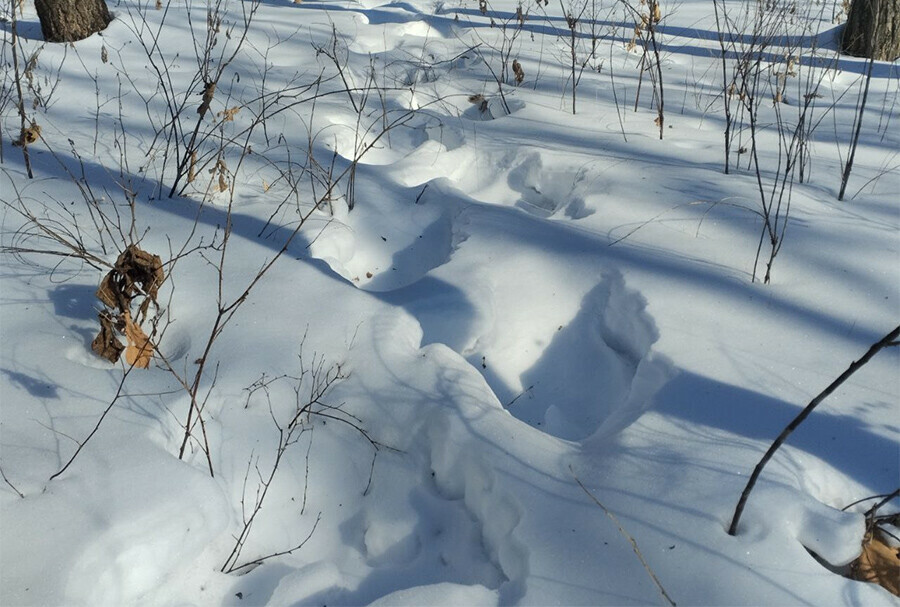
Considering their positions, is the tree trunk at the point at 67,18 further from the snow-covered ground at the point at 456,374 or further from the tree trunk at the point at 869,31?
the tree trunk at the point at 869,31

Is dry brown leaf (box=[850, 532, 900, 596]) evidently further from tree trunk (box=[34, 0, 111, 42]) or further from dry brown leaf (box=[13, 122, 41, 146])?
tree trunk (box=[34, 0, 111, 42])

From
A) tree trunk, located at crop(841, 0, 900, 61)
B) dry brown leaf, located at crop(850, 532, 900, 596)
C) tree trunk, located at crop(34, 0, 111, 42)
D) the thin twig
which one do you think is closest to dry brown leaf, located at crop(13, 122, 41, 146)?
tree trunk, located at crop(34, 0, 111, 42)

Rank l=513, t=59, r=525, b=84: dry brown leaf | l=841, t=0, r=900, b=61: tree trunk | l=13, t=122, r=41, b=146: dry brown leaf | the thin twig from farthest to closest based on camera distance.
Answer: l=841, t=0, r=900, b=61: tree trunk, l=513, t=59, r=525, b=84: dry brown leaf, l=13, t=122, r=41, b=146: dry brown leaf, the thin twig

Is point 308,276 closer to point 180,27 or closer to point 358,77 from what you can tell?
point 358,77

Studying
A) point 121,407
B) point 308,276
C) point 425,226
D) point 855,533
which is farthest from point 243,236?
point 855,533

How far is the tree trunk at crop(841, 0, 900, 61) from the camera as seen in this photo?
15.4 ft

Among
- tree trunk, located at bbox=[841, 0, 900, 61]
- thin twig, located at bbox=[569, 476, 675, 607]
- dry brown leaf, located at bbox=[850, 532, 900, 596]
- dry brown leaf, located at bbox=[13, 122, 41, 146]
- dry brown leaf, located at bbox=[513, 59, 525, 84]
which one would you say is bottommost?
dry brown leaf, located at bbox=[850, 532, 900, 596]

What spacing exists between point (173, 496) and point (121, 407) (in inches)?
13.8

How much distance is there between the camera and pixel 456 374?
6.43 ft

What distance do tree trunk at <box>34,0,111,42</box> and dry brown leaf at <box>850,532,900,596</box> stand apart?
485 centimetres

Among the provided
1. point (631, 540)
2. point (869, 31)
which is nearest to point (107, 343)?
point (631, 540)

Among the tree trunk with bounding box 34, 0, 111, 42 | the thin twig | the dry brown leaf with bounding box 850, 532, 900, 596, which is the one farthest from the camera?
the tree trunk with bounding box 34, 0, 111, 42

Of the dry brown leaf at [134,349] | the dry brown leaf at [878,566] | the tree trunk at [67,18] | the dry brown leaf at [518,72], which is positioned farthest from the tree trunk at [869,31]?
the tree trunk at [67,18]

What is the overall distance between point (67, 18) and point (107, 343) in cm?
340
